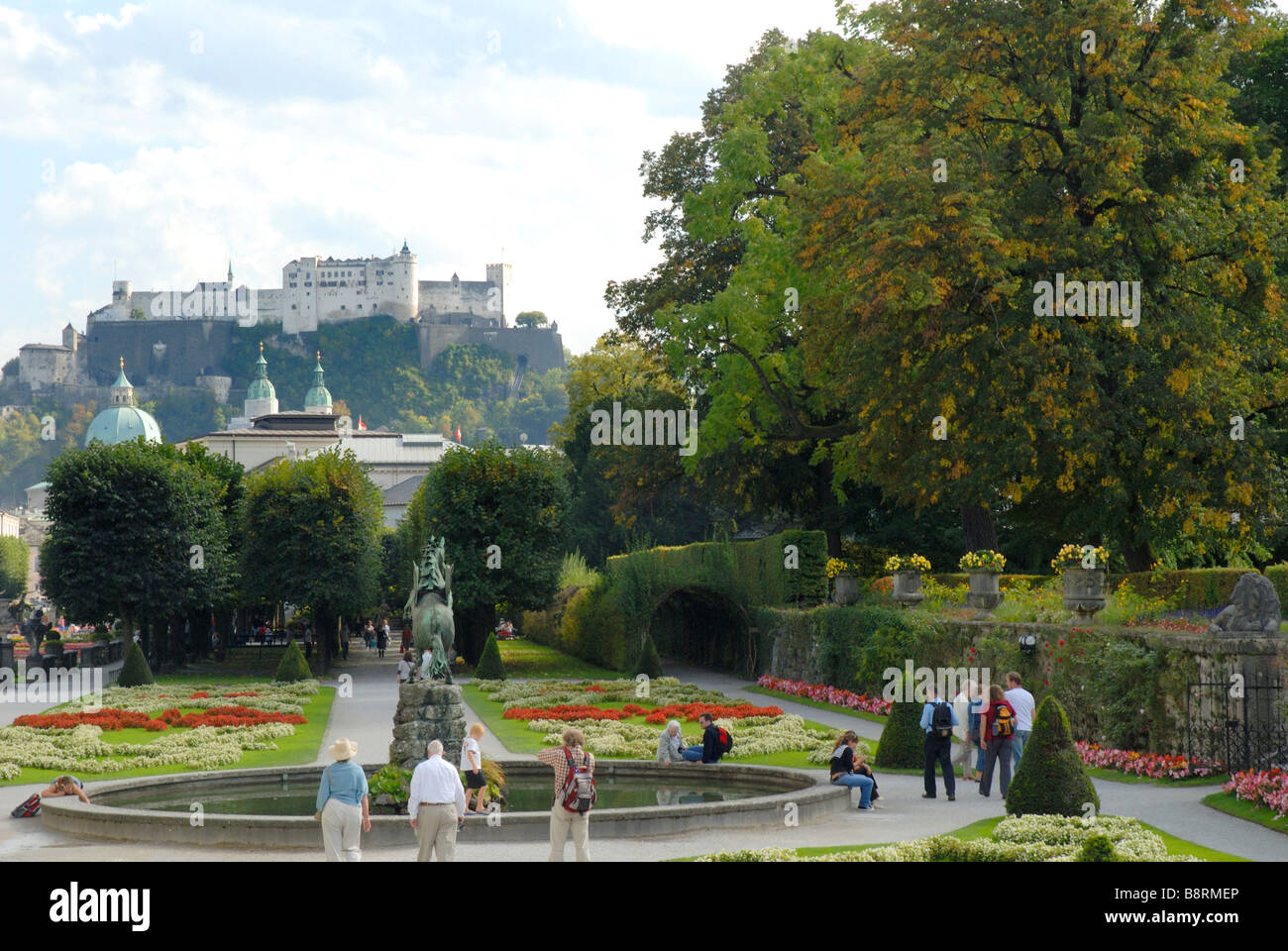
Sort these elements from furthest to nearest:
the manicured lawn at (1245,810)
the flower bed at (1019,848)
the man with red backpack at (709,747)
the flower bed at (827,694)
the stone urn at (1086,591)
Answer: the flower bed at (827,694) < the stone urn at (1086,591) < the man with red backpack at (709,747) < the manicured lawn at (1245,810) < the flower bed at (1019,848)

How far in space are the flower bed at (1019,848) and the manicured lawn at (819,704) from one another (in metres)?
13.8

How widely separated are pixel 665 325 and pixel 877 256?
1237 cm

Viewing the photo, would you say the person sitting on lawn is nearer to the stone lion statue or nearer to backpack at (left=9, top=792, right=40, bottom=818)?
backpack at (left=9, top=792, right=40, bottom=818)

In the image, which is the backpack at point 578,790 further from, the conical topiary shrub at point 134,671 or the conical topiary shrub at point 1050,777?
the conical topiary shrub at point 134,671

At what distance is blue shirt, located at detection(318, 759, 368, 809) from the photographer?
1294 centimetres

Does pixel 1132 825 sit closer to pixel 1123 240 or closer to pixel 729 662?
pixel 1123 240

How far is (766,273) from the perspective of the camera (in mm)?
40594

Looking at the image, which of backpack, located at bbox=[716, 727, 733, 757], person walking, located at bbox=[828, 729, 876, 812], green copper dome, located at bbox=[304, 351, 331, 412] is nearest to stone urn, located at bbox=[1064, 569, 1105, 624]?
backpack, located at bbox=[716, 727, 733, 757]

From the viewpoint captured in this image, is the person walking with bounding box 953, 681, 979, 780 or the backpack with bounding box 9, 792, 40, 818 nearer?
the backpack with bounding box 9, 792, 40, 818

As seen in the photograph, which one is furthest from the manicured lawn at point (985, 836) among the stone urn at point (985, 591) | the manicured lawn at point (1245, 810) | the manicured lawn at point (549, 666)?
the manicured lawn at point (549, 666)

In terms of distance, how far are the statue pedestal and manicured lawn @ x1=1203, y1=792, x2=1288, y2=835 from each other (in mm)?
9532

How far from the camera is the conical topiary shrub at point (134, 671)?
40625mm

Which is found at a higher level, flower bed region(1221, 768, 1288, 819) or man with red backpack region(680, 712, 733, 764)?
flower bed region(1221, 768, 1288, 819)

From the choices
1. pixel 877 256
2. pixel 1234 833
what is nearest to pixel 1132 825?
pixel 1234 833
